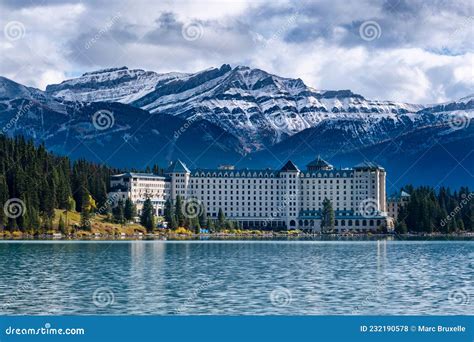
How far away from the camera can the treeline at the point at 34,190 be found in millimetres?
145625

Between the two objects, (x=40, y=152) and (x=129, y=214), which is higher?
(x=40, y=152)

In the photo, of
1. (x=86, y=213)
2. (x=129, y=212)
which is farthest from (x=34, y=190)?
(x=129, y=212)

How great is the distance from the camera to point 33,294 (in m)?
45.0

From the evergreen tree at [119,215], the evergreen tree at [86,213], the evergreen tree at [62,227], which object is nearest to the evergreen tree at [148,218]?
the evergreen tree at [119,215]

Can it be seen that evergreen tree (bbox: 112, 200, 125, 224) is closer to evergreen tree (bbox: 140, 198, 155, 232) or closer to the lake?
evergreen tree (bbox: 140, 198, 155, 232)

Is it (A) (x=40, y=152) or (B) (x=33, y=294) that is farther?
(A) (x=40, y=152)

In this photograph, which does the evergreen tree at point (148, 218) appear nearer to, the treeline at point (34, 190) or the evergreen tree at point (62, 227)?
the treeline at point (34, 190)

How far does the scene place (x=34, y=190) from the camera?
15188 cm

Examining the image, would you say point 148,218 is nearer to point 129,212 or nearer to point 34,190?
point 129,212

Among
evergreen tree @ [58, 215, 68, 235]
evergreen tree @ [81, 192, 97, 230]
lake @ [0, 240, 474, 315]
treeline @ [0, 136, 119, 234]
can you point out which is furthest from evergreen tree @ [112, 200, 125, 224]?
lake @ [0, 240, 474, 315]
